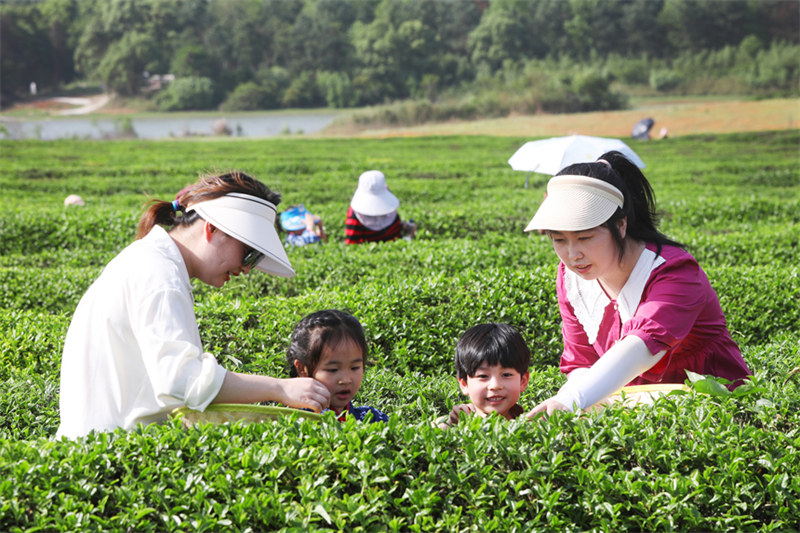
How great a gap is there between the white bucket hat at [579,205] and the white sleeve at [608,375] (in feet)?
1.74

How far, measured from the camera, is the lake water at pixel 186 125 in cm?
4756

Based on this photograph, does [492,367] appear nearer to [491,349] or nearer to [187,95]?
[491,349]

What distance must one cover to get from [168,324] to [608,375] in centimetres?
173

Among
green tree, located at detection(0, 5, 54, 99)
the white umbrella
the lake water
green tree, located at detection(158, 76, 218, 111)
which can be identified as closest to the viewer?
the white umbrella

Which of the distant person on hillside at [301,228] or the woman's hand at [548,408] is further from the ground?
the woman's hand at [548,408]

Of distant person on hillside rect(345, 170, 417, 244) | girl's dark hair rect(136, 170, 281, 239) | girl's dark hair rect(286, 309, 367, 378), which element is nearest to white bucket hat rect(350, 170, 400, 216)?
distant person on hillside rect(345, 170, 417, 244)

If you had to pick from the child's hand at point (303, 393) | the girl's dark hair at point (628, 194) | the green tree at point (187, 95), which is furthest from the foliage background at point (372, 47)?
the child's hand at point (303, 393)

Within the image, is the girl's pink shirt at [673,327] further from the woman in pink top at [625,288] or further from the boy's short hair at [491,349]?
the boy's short hair at [491,349]

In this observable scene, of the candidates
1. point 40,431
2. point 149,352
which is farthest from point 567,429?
point 40,431

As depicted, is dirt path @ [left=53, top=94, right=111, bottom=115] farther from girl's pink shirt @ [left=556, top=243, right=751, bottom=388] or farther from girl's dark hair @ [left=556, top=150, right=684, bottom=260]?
girl's dark hair @ [left=556, top=150, right=684, bottom=260]

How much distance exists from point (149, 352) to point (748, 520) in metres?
2.26

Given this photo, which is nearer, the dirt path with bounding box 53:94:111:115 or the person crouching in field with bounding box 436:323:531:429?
the person crouching in field with bounding box 436:323:531:429

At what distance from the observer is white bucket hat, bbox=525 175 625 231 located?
3.22 meters

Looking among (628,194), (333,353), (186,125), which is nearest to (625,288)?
(628,194)
